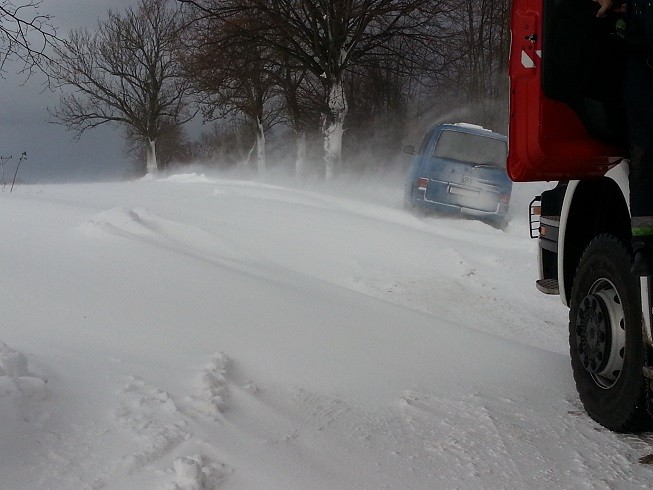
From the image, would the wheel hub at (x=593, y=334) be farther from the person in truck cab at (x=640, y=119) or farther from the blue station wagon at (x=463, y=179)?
the blue station wagon at (x=463, y=179)

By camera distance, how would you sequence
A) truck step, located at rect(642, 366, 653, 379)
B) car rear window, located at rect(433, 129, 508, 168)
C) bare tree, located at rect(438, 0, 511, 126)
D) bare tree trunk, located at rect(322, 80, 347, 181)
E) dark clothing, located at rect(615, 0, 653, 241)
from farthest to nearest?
bare tree, located at rect(438, 0, 511, 126) < bare tree trunk, located at rect(322, 80, 347, 181) < car rear window, located at rect(433, 129, 508, 168) < truck step, located at rect(642, 366, 653, 379) < dark clothing, located at rect(615, 0, 653, 241)

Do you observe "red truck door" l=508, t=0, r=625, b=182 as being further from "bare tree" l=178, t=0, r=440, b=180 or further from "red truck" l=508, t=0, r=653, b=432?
"bare tree" l=178, t=0, r=440, b=180

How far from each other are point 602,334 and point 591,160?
31.1 inches

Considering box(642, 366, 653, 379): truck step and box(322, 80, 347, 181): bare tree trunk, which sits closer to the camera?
box(642, 366, 653, 379): truck step

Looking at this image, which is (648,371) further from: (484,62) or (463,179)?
A: (484,62)

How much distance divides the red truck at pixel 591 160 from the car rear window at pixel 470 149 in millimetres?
8023

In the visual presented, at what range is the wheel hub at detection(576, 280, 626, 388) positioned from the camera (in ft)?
9.07

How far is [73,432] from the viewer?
7.04 feet

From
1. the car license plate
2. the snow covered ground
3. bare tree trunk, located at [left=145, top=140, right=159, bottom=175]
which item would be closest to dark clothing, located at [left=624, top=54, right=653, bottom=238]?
the snow covered ground

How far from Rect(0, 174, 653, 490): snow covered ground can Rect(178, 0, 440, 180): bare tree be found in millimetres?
12445

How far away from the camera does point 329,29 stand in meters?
17.7

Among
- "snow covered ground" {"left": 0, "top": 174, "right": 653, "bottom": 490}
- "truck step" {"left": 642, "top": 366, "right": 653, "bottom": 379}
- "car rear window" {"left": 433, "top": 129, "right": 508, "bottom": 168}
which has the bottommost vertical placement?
"snow covered ground" {"left": 0, "top": 174, "right": 653, "bottom": 490}

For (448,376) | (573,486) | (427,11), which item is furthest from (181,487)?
(427,11)

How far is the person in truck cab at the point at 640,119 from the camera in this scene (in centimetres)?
226
